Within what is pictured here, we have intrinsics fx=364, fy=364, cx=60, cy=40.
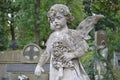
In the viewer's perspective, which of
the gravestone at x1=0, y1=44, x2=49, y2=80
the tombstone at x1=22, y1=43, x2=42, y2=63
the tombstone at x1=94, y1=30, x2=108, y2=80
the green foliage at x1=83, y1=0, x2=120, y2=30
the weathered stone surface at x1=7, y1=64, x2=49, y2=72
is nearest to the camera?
the tombstone at x1=94, y1=30, x2=108, y2=80

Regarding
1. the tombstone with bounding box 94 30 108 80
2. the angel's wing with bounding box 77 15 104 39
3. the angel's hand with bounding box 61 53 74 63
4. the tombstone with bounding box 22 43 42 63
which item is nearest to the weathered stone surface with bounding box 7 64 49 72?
the tombstone with bounding box 22 43 42 63

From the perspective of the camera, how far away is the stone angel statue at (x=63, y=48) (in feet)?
16.9

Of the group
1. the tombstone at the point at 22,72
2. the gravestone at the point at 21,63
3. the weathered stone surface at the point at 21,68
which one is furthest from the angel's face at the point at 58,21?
the weathered stone surface at the point at 21,68

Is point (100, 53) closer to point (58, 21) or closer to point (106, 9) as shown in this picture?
point (58, 21)

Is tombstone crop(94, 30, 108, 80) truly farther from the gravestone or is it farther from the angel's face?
the angel's face

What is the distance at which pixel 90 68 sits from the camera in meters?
12.2

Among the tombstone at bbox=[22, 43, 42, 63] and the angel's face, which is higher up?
the angel's face

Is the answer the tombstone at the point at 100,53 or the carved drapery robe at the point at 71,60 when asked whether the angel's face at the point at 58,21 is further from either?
the tombstone at the point at 100,53

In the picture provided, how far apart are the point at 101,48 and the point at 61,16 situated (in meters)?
7.44

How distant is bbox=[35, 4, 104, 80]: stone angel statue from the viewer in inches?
203

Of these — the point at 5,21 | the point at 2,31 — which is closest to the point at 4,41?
the point at 2,31

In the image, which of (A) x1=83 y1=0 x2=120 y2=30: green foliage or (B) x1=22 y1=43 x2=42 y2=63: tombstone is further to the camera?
(A) x1=83 y1=0 x2=120 y2=30: green foliage

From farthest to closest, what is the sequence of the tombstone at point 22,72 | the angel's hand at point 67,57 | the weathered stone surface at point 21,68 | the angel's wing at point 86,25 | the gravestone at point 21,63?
the weathered stone surface at point 21,68, the gravestone at point 21,63, the tombstone at point 22,72, the angel's wing at point 86,25, the angel's hand at point 67,57

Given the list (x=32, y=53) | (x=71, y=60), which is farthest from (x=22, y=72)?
(x=71, y=60)
